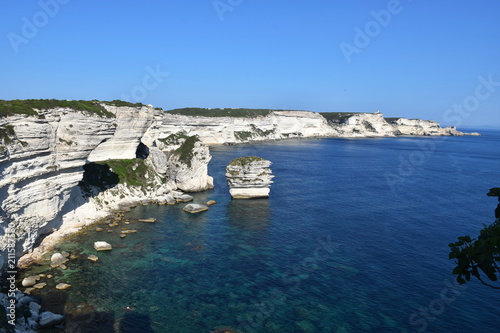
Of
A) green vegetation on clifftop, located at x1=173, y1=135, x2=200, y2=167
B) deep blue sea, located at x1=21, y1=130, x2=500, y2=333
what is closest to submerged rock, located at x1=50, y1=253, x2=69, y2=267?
deep blue sea, located at x1=21, y1=130, x2=500, y2=333

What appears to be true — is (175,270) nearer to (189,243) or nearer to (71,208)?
(189,243)

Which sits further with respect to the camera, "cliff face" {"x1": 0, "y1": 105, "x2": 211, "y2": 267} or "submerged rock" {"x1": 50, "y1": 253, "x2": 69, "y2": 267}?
"submerged rock" {"x1": 50, "y1": 253, "x2": 69, "y2": 267}

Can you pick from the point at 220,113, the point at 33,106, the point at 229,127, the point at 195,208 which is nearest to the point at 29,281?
the point at 33,106

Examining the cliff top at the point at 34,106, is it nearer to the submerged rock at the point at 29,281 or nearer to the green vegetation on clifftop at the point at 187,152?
the submerged rock at the point at 29,281

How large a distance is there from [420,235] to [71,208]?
43.4 meters

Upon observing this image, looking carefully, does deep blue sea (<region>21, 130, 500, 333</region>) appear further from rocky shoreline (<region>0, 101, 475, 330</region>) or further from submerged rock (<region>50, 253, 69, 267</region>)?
rocky shoreline (<region>0, 101, 475, 330</region>)

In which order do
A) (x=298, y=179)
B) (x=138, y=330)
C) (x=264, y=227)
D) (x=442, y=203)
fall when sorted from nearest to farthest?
(x=138, y=330) < (x=264, y=227) < (x=442, y=203) < (x=298, y=179)

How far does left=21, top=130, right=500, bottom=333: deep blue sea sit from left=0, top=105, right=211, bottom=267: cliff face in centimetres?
374

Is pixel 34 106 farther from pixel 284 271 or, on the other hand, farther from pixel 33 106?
pixel 284 271

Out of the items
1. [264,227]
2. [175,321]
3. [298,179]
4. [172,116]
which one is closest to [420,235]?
[264,227]

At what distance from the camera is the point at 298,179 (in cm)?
7756

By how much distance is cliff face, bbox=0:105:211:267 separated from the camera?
31828 mm

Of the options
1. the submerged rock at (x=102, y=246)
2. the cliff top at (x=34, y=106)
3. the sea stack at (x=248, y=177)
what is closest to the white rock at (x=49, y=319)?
the submerged rock at (x=102, y=246)

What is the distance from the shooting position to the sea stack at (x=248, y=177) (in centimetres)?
5744
